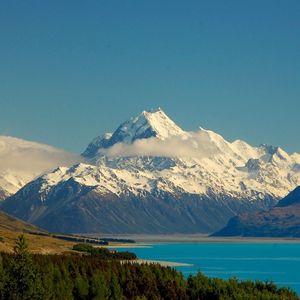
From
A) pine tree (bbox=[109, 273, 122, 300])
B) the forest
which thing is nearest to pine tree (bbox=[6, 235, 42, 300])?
the forest

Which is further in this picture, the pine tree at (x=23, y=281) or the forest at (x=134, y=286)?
the forest at (x=134, y=286)

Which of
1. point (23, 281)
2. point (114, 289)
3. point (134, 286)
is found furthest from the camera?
point (134, 286)

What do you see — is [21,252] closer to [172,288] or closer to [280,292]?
[172,288]

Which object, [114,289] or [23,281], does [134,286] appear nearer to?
[114,289]

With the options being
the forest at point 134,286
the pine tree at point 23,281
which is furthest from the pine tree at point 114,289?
the pine tree at point 23,281

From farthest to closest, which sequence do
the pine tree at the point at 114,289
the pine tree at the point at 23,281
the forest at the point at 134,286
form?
the forest at the point at 134,286 < the pine tree at the point at 114,289 < the pine tree at the point at 23,281

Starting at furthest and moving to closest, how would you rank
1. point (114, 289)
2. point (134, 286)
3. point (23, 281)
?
1. point (134, 286)
2. point (114, 289)
3. point (23, 281)

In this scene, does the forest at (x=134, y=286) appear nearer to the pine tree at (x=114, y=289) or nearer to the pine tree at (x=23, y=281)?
the pine tree at (x=114, y=289)

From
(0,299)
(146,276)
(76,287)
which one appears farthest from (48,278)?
(0,299)

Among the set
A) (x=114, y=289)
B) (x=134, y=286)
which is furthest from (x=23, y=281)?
(x=134, y=286)

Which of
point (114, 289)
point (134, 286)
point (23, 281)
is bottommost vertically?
point (114, 289)

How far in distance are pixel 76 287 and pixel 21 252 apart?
124ft

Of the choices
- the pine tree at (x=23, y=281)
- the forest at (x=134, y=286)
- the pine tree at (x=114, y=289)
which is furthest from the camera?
the forest at (x=134, y=286)

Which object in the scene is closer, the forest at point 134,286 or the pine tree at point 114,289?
the pine tree at point 114,289
